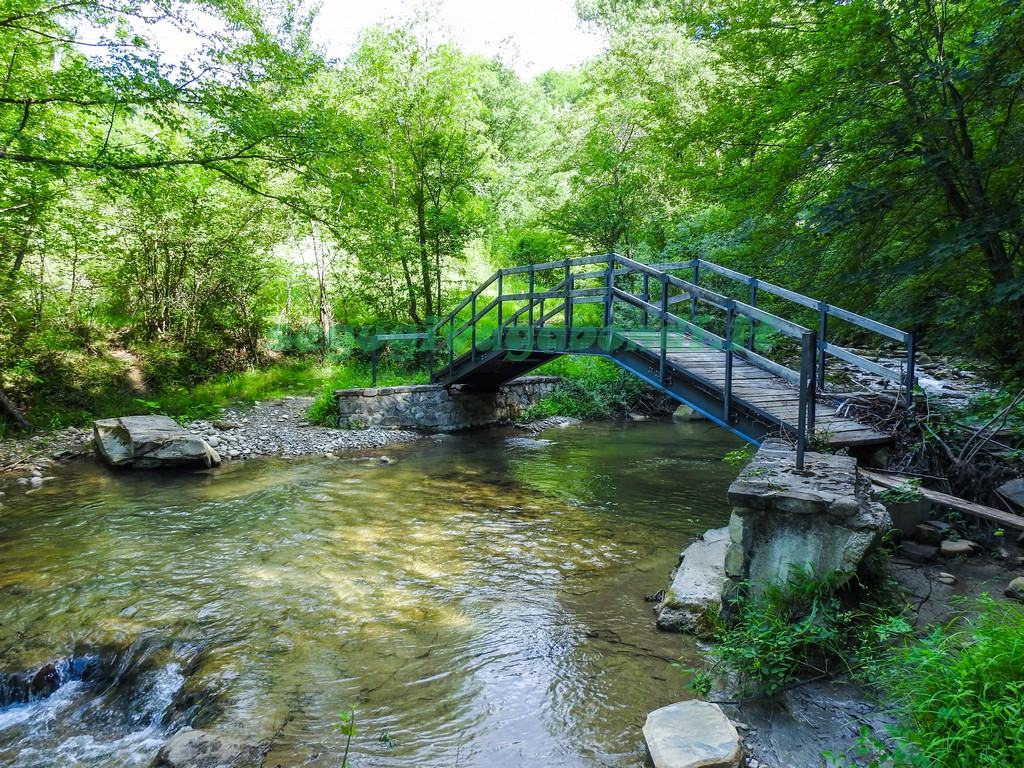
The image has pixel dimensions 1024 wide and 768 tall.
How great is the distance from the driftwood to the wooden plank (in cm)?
1174

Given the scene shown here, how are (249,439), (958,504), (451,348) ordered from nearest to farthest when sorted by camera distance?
(958,504) < (249,439) < (451,348)

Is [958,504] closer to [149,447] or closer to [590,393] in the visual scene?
[149,447]

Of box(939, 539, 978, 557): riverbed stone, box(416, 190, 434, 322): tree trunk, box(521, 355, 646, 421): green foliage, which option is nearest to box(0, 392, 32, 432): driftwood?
box(416, 190, 434, 322): tree trunk

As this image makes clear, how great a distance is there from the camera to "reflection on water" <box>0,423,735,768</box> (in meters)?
3.19

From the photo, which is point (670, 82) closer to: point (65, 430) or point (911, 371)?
point (911, 371)

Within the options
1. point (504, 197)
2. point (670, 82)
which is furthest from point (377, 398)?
point (504, 197)

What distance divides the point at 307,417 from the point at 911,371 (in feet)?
33.0

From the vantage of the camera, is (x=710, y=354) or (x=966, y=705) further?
(x=710, y=354)

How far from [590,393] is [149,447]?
946cm

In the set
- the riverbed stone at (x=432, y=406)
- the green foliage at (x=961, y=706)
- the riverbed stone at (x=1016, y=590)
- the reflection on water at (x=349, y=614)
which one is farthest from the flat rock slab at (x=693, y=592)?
the riverbed stone at (x=432, y=406)

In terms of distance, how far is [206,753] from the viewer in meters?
2.88

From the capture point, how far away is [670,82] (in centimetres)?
1661

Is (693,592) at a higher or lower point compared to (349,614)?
higher

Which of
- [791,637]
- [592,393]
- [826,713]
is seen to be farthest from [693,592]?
[592,393]
